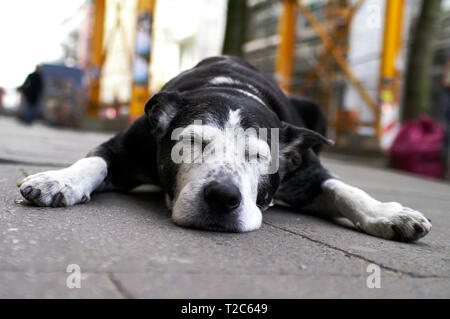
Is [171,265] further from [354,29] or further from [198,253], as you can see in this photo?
[354,29]

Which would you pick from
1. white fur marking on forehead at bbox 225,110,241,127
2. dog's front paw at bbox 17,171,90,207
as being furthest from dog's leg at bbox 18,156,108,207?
white fur marking on forehead at bbox 225,110,241,127

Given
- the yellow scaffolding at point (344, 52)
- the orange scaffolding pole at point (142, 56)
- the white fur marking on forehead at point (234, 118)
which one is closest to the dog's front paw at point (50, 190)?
the white fur marking on forehead at point (234, 118)

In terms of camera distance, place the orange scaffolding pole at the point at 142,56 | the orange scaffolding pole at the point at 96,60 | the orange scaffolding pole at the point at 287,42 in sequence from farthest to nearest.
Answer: the orange scaffolding pole at the point at 96,60
the orange scaffolding pole at the point at 287,42
the orange scaffolding pole at the point at 142,56

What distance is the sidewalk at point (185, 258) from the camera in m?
1.47

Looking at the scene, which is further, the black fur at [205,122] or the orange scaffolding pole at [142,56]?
the orange scaffolding pole at [142,56]

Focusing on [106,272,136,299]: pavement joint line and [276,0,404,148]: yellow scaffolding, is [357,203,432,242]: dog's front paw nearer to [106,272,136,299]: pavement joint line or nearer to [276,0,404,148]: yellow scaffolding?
[106,272,136,299]: pavement joint line

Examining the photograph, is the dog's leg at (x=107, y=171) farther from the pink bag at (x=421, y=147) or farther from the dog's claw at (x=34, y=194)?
the pink bag at (x=421, y=147)

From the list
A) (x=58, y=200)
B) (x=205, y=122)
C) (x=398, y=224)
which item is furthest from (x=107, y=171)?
(x=398, y=224)

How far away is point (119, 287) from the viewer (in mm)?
1432

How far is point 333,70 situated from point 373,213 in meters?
13.5

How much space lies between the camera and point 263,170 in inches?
108

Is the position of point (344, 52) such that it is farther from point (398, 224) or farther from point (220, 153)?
point (220, 153)

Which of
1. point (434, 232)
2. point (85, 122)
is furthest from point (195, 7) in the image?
point (434, 232)

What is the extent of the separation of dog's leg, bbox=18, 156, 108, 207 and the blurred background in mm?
3727
